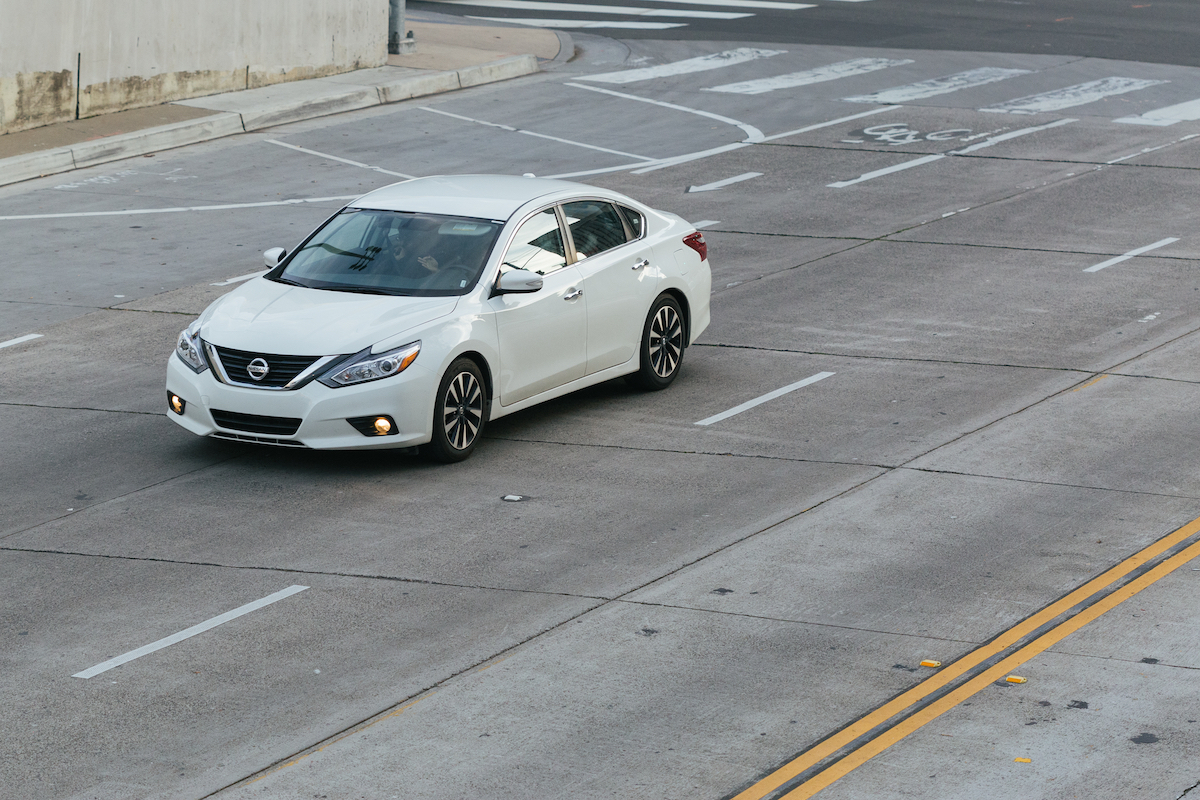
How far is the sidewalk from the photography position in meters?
20.5

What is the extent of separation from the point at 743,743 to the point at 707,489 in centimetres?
340

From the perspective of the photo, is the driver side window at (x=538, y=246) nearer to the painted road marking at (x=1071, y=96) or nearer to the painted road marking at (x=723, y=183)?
the painted road marking at (x=723, y=183)

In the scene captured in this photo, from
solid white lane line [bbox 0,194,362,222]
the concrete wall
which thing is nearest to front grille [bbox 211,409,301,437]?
solid white lane line [bbox 0,194,362,222]

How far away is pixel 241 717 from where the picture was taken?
23.2ft

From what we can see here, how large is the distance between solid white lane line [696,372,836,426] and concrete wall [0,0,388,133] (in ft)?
40.8

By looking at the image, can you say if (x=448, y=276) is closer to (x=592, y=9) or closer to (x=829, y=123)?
(x=829, y=123)

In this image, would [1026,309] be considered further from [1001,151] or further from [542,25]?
[542,25]

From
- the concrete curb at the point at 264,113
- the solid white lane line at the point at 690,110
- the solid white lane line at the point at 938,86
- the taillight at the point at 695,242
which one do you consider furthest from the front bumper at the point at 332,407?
the solid white lane line at the point at 938,86

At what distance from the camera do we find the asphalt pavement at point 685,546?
267 inches

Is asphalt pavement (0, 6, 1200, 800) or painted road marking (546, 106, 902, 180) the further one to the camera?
painted road marking (546, 106, 902, 180)

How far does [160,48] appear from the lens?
74.7 ft

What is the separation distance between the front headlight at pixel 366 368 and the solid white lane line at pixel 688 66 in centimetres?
1688

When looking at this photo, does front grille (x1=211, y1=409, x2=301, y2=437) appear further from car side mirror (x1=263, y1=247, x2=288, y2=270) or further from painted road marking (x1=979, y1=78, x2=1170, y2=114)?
painted road marking (x1=979, y1=78, x2=1170, y2=114)

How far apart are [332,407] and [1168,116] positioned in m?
17.3
